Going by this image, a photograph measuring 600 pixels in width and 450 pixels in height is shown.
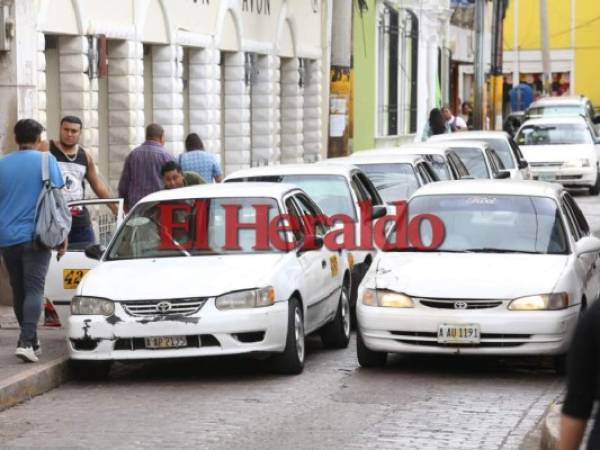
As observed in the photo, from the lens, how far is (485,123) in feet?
148

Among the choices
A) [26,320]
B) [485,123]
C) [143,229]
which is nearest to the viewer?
[26,320]

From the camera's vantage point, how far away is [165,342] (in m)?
11.1

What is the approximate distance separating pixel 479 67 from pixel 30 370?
31.6m

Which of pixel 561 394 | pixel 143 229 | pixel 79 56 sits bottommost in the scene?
pixel 561 394

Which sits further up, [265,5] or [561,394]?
[265,5]

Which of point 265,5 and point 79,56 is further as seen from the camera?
point 265,5

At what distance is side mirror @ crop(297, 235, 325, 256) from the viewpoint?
12156 millimetres

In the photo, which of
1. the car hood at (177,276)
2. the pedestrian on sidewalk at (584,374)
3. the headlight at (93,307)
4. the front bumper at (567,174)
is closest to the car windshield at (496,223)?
the car hood at (177,276)

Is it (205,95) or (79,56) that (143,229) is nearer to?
(79,56)

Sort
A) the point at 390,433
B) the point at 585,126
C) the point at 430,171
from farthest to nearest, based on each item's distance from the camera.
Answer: the point at 585,126
the point at 430,171
the point at 390,433

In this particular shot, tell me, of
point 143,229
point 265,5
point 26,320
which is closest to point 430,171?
point 143,229

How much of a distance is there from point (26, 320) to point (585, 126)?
24.8m

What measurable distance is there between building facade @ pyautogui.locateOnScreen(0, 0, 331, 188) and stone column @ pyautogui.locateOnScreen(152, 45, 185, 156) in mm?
15

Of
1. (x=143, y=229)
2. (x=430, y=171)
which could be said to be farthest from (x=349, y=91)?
(x=143, y=229)
